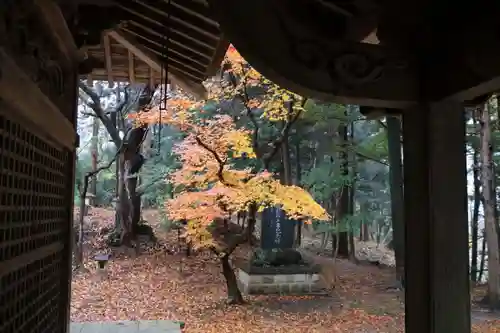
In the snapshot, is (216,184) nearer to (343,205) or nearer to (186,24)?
(186,24)

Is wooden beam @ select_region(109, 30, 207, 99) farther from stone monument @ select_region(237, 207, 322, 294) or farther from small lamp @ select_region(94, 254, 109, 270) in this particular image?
small lamp @ select_region(94, 254, 109, 270)

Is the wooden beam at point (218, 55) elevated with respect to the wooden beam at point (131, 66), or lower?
lower

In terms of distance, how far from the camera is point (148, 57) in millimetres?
2992

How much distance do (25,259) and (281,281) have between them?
24.4ft

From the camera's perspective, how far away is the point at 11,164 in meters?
1.46

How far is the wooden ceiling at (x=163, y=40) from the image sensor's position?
2354 millimetres

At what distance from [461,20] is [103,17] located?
69.1 inches

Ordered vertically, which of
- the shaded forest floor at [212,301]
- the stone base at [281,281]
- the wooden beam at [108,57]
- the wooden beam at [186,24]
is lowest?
the shaded forest floor at [212,301]

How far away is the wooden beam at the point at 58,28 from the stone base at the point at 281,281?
6841 mm

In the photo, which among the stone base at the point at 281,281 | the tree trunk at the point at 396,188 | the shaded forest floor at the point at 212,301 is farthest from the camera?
the tree trunk at the point at 396,188

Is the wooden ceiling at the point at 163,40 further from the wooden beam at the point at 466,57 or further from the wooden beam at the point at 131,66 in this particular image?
the wooden beam at the point at 466,57

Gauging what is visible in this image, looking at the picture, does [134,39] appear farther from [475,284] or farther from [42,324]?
[475,284]

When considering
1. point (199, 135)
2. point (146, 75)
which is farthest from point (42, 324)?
point (199, 135)

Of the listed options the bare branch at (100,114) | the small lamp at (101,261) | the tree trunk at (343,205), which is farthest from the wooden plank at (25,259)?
the bare branch at (100,114)
